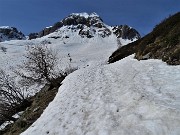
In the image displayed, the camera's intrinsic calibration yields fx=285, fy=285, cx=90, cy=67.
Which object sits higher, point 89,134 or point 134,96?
point 134,96

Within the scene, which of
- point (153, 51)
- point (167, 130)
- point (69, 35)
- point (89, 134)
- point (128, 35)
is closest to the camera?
point (167, 130)

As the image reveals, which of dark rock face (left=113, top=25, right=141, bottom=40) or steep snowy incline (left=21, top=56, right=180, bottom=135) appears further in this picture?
dark rock face (left=113, top=25, right=141, bottom=40)

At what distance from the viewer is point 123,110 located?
8.75 metres

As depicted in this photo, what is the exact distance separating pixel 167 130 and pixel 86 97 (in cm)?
600

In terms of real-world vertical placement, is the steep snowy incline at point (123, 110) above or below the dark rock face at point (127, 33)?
above

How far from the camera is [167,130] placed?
6.52 m

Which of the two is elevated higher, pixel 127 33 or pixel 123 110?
pixel 123 110

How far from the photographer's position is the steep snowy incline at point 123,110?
7.16 metres

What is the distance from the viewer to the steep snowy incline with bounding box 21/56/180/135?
7156 mm

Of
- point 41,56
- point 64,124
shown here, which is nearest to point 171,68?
point 64,124

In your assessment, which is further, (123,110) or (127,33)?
(127,33)

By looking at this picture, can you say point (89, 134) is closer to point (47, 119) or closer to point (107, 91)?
point (47, 119)

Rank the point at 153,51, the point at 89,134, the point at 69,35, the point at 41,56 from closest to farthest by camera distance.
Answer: the point at 89,134 < the point at 153,51 < the point at 41,56 < the point at 69,35

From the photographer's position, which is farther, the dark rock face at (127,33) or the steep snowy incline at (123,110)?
the dark rock face at (127,33)
